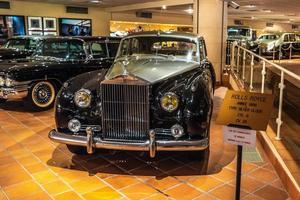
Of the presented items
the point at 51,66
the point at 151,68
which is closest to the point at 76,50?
the point at 51,66

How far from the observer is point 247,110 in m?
2.71

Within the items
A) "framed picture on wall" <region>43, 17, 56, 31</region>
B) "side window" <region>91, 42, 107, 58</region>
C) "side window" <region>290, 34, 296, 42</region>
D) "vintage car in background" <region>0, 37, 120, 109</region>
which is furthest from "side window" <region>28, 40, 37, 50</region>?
"side window" <region>290, 34, 296, 42</region>

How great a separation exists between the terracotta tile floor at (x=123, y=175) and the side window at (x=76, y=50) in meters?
2.91

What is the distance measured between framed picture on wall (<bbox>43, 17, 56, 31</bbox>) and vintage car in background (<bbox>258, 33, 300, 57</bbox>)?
495 inches

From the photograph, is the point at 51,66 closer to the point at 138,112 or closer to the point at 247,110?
the point at 138,112

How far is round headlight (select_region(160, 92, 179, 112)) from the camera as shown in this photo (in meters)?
3.76

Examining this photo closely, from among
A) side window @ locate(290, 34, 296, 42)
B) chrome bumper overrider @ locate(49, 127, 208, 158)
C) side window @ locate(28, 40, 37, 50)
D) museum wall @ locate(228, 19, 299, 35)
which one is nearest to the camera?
chrome bumper overrider @ locate(49, 127, 208, 158)

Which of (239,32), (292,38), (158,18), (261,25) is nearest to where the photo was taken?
(292,38)

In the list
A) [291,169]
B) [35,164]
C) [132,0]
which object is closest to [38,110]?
[35,164]

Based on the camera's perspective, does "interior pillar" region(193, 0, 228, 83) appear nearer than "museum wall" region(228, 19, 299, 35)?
Yes

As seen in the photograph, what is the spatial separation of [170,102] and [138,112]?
1.32 feet

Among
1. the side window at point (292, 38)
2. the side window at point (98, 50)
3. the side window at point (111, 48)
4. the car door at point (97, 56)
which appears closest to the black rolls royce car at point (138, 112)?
the car door at point (97, 56)

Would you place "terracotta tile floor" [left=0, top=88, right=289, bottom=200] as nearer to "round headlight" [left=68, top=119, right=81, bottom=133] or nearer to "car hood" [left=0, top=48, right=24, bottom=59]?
"round headlight" [left=68, top=119, right=81, bottom=133]

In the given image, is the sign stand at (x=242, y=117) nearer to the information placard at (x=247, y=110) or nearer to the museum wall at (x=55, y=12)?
the information placard at (x=247, y=110)
